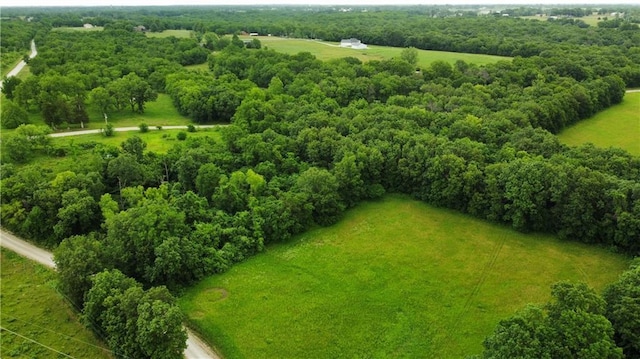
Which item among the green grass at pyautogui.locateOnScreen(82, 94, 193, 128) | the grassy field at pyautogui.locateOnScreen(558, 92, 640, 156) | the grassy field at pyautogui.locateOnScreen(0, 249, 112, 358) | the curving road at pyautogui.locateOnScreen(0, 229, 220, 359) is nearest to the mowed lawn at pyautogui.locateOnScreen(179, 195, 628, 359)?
the curving road at pyautogui.locateOnScreen(0, 229, 220, 359)

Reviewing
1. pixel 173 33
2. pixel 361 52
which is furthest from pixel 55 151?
pixel 173 33

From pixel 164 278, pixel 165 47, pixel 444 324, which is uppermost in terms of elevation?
pixel 165 47

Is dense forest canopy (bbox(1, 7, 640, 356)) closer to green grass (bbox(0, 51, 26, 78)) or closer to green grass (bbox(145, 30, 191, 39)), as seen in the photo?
green grass (bbox(0, 51, 26, 78))

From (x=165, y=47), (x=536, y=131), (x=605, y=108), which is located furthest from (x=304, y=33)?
(x=536, y=131)

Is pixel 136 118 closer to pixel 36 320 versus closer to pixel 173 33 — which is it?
pixel 36 320

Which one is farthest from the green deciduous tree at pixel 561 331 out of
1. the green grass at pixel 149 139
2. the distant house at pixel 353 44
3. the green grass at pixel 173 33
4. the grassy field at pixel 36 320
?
the green grass at pixel 173 33

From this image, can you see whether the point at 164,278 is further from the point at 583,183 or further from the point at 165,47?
the point at 165,47
